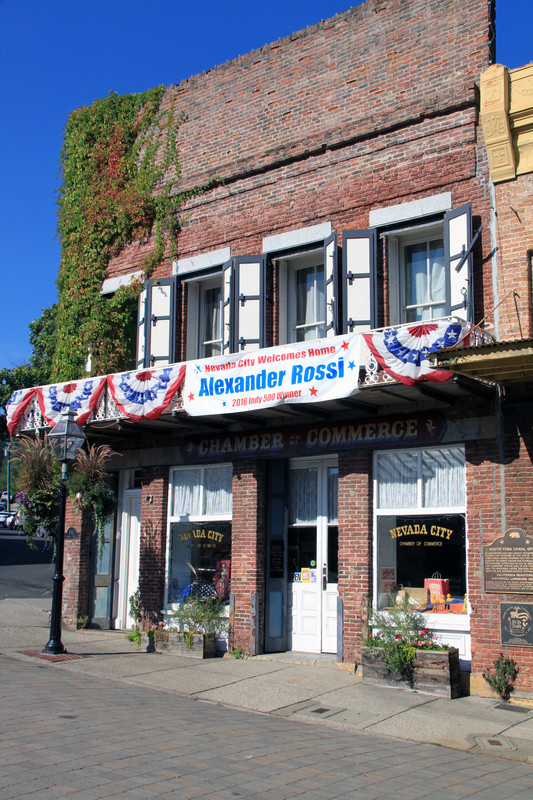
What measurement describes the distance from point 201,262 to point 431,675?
8132 millimetres

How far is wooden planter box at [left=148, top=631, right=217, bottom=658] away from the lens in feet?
40.2

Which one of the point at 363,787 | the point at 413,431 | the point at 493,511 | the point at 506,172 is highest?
the point at 506,172

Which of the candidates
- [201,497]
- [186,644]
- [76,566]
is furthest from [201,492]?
[76,566]

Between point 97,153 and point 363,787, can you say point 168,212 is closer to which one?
point 97,153

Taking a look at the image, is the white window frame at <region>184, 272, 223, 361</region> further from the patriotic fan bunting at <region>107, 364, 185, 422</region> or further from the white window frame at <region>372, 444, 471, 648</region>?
the white window frame at <region>372, 444, 471, 648</region>

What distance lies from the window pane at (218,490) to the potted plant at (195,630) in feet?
4.96

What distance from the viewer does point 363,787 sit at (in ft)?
19.7

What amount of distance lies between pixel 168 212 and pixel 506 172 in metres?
6.66

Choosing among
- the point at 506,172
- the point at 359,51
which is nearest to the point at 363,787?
the point at 506,172

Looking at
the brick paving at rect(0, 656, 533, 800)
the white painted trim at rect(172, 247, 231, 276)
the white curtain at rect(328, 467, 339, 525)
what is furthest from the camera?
the white painted trim at rect(172, 247, 231, 276)

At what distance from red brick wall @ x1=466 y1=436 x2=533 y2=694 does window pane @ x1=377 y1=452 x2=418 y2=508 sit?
0.94 metres

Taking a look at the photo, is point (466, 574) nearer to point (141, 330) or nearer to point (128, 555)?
point (128, 555)

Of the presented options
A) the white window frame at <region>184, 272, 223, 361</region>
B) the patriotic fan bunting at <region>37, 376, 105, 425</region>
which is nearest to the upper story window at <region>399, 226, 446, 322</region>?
the white window frame at <region>184, 272, 223, 361</region>

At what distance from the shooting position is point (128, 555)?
1481cm
